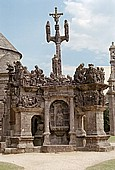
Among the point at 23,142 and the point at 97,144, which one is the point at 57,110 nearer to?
the point at 23,142

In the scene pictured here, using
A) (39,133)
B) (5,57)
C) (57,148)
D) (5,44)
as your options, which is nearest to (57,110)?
(39,133)

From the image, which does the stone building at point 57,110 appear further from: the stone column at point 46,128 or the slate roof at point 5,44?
the slate roof at point 5,44

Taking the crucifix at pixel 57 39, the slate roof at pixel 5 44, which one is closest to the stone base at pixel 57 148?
the crucifix at pixel 57 39

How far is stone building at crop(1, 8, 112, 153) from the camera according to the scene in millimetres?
19203

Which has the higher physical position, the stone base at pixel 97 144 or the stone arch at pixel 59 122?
the stone arch at pixel 59 122

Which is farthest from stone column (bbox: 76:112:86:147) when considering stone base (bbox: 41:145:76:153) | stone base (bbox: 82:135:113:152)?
stone base (bbox: 41:145:76:153)

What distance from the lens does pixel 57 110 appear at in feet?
66.5

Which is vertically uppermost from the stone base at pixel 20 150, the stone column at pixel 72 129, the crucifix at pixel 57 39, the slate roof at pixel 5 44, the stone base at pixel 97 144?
the slate roof at pixel 5 44

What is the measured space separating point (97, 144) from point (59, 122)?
2853 mm

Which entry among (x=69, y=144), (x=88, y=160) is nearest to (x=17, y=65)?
(x=69, y=144)

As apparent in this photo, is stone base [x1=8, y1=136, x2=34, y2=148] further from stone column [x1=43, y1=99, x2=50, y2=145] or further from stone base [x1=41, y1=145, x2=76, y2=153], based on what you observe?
stone base [x1=41, y1=145, x2=76, y2=153]

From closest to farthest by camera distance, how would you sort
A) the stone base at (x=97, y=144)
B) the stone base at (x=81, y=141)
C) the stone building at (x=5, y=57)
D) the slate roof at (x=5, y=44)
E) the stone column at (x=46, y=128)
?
1. the stone base at (x=97, y=144)
2. the stone column at (x=46, y=128)
3. the stone base at (x=81, y=141)
4. the stone building at (x=5, y=57)
5. the slate roof at (x=5, y=44)

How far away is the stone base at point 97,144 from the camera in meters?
18.5

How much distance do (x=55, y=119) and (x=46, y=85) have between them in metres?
2.25
